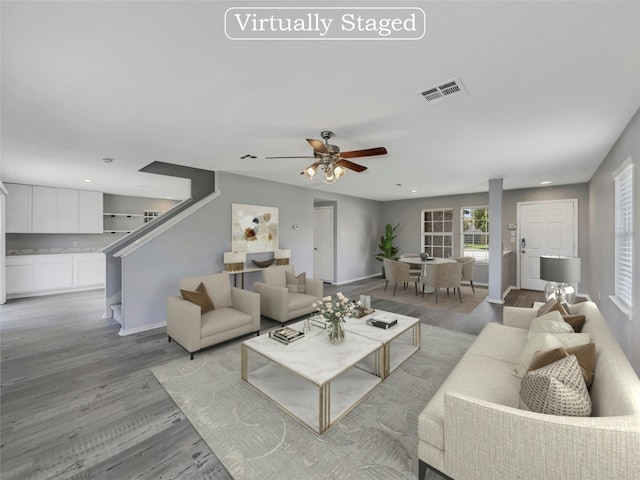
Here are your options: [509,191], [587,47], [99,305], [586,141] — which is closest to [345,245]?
[509,191]

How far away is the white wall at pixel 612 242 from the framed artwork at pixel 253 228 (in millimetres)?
4809

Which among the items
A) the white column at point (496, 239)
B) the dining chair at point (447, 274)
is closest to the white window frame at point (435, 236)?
the white column at point (496, 239)

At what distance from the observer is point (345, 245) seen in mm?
7438

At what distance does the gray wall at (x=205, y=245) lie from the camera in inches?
151

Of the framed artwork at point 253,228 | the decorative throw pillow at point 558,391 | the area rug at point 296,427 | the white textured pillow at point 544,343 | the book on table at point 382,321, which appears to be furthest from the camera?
the framed artwork at point 253,228

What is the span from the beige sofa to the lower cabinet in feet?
26.0

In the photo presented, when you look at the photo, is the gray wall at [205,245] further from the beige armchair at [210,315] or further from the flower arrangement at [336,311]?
the flower arrangement at [336,311]

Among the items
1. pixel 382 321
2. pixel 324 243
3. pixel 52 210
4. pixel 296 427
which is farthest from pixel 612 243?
pixel 52 210

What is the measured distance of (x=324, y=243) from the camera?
7488 millimetres

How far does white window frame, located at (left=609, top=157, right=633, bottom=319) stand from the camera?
2664 millimetres

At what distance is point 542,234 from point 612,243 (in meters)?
Answer: 3.28

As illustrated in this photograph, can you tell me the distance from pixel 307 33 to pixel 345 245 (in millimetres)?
6163

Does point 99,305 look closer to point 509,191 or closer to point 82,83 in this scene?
point 82,83

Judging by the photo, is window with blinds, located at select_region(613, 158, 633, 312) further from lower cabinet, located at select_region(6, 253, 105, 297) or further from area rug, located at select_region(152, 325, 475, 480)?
lower cabinet, located at select_region(6, 253, 105, 297)
